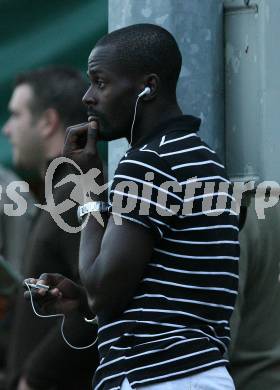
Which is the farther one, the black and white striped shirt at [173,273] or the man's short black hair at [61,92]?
the man's short black hair at [61,92]

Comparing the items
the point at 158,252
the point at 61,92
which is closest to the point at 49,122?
the point at 61,92

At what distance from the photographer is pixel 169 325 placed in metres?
2.74

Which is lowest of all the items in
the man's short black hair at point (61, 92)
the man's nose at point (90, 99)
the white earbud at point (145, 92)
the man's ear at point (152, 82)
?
the man's short black hair at point (61, 92)

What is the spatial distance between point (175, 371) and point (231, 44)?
107 centimetres

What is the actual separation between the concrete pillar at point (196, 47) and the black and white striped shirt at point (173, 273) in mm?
399

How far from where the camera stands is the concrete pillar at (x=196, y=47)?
3254mm

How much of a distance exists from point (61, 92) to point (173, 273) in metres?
2.12

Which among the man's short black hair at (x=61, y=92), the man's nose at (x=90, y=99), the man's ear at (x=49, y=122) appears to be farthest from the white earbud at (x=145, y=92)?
the man's ear at (x=49, y=122)

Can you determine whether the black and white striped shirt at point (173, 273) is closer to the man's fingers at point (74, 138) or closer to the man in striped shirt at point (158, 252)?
the man in striped shirt at point (158, 252)

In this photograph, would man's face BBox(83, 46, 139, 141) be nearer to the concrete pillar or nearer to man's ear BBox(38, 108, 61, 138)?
the concrete pillar

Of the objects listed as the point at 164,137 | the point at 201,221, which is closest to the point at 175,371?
the point at 201,221

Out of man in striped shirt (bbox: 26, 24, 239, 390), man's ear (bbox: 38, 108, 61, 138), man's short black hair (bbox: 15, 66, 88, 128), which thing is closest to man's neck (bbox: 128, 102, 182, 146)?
man in striped shirt (bbox: 26, 24, 239, 390)

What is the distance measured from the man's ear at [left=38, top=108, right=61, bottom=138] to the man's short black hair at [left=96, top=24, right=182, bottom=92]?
173cm

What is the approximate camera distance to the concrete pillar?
325 cm
